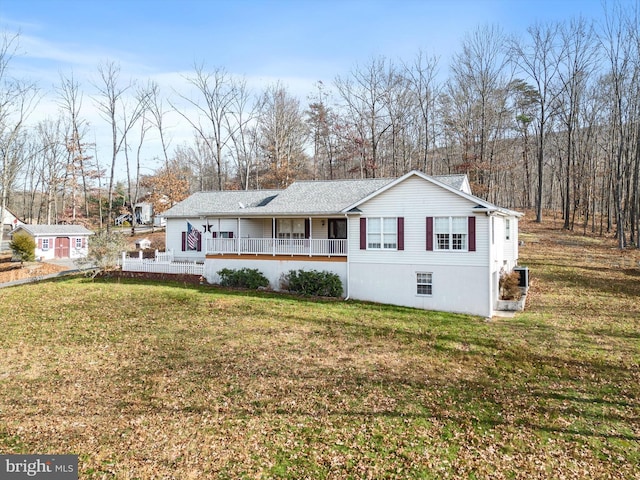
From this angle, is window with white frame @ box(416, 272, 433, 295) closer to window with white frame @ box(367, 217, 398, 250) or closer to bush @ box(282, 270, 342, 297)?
window with white frame @ box(367, 217, 398, 250)

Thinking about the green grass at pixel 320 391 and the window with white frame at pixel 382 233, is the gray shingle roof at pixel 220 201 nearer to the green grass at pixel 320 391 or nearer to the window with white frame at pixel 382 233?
the window with white frame at pixel 382 233

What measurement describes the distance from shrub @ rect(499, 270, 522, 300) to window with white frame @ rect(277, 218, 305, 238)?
10442mm

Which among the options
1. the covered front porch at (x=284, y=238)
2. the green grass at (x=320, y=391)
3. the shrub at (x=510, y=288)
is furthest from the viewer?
the covered front porch at (x=284, y=238)

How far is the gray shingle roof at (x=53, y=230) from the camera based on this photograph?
33.1 meters

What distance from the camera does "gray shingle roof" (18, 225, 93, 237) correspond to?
33.1 m

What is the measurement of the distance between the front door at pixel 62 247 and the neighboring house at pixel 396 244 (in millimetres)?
22270

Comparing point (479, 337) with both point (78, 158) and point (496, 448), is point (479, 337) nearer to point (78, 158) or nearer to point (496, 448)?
point (496, 448)

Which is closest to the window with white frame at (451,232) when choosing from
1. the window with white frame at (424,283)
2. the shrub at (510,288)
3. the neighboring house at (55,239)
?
the window with white frame at (424,283)

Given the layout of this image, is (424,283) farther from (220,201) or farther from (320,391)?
(220,201)

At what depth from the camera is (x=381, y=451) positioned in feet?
22.5

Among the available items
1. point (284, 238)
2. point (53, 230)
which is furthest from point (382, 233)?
point (53, 230)

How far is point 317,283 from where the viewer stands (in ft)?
60.6

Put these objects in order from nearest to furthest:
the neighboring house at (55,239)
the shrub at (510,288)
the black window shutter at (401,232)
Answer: the black window shutter at (401,232), the shrub at (510,288), the neighboring house at (55,239)

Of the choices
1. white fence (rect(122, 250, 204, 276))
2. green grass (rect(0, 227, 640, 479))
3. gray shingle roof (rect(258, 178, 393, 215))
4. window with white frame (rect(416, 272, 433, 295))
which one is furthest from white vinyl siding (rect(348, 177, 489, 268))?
white fence (rect(122, 250, 204, 276))
